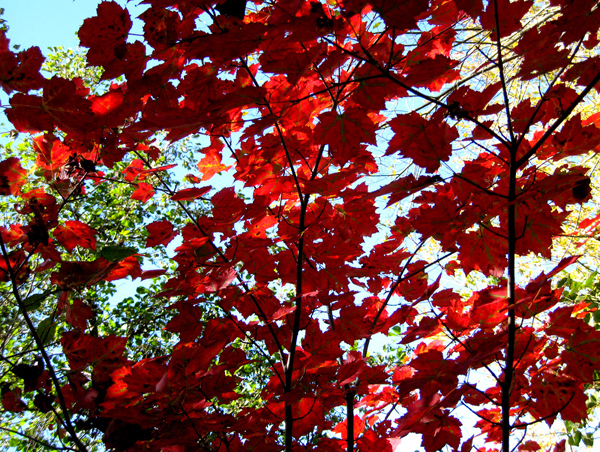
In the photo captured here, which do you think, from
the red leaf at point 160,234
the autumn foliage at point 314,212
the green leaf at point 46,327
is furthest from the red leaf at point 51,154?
the green leaf at point 46,327

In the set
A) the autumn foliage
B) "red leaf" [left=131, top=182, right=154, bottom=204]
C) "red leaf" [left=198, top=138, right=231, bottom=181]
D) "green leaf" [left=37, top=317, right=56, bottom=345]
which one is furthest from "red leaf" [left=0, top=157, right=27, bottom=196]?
"red leaf" [left=198, top=138, right=231, bottom=181]

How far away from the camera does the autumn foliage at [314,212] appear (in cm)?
100

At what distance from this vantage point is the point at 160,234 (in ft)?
4.91

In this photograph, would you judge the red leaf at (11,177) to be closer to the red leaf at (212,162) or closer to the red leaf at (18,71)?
the red leaf at (18,71)

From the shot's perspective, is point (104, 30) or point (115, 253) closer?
point (104, 30)

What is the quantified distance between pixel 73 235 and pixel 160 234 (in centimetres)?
40

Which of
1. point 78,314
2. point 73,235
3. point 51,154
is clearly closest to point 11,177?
point 51,154

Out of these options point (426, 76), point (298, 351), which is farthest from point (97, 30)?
point (298, 351)

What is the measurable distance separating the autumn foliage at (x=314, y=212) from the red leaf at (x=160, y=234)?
21 millimetres

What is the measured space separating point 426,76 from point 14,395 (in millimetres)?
1797

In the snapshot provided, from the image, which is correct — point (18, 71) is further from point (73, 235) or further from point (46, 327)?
point (46, 327)

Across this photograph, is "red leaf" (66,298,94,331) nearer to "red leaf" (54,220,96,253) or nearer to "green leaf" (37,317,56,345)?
"green leaf" (37,317,56,345)

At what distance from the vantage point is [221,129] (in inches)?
57.4

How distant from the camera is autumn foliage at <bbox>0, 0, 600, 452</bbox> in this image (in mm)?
1002
